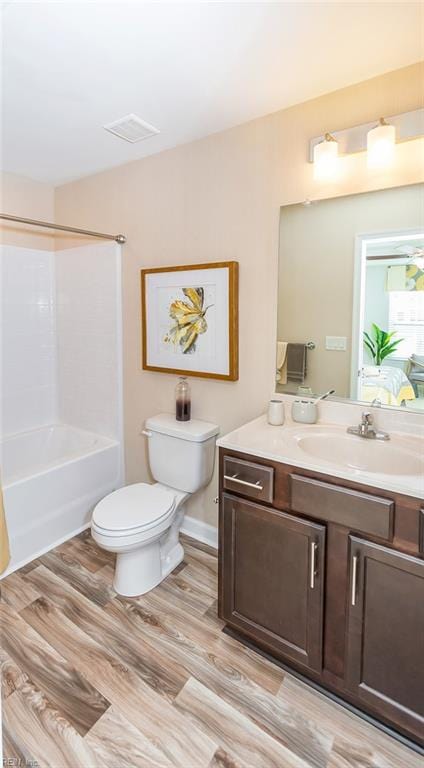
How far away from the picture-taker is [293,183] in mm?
1778

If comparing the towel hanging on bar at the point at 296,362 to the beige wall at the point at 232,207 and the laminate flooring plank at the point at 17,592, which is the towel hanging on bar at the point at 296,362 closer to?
the beige wall at the point at 232,207

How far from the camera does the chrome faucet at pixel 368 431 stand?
1542mm

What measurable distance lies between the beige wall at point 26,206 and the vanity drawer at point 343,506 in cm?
262

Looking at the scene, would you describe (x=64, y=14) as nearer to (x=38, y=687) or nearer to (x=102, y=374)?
(x=102, y=374)

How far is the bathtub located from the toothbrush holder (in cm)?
144

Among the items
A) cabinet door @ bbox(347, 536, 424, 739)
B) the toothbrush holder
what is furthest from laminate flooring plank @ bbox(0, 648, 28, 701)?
the toothbrush holder

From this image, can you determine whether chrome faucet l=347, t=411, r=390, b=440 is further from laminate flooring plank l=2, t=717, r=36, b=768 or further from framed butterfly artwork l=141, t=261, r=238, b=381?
laminate flooring plank l=2, t=717, r=36, b=768

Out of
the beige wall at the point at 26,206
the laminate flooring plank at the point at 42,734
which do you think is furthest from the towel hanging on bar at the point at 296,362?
the beige wall at the point at 26,206

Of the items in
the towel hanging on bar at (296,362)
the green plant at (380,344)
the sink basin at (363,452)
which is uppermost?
the green plant at (380,344)

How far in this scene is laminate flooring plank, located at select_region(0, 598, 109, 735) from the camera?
4.36 ft

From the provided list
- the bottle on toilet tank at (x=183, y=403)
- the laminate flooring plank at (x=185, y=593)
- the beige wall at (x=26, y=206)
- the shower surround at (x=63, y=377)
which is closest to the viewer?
the laminate flooring plank at (x=185, y=593)

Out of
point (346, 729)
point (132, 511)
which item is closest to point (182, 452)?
point (132, 511)

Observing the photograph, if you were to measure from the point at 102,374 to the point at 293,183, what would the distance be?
5.74 feet

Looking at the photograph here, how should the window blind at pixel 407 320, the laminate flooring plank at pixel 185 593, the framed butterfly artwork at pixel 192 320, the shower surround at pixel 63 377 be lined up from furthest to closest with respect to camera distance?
the shower surround at pixel 63 377 → the framed butterfly artwork at pixel 192 320 → the laminate flooring plank at pixel 185 593 → the window blind at pixel 407 320
